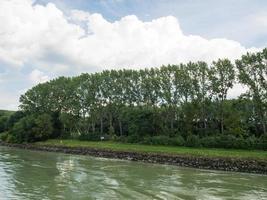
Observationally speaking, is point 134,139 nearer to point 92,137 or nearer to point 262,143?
point 92,137

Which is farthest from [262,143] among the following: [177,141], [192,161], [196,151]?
[177,141]

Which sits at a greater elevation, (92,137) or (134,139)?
(92,137)

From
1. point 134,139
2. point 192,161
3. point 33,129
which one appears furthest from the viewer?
point 33,129

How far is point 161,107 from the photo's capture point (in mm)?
79312

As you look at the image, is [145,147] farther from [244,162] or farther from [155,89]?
[244,162]

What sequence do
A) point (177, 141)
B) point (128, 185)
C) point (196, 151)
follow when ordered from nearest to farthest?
point (128, 185), point (196, 151), point (177, 141)

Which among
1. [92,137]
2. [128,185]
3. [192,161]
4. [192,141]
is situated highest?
[92,137]

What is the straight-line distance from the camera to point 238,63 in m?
62.5

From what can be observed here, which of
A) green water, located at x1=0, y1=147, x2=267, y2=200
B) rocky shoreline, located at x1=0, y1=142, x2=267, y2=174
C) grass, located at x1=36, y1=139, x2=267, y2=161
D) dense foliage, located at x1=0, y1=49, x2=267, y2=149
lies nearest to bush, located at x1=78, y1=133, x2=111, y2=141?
dense foliage, located at x1=0, y1=49, x2=267, y2=149

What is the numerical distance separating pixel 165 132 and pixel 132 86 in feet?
51.8

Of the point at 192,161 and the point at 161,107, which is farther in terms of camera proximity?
the point at 161,107

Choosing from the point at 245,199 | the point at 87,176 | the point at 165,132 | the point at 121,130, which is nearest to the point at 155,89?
the point at 165,132

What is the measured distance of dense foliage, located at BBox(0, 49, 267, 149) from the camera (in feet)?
203

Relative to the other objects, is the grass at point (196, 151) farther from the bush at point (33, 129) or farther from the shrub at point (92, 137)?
the bush at point (33, 129)
